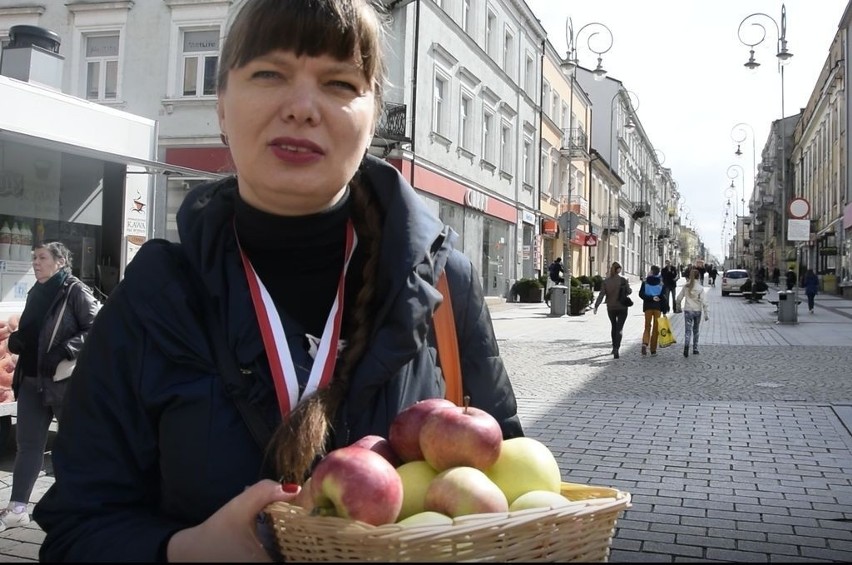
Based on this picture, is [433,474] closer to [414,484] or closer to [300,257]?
[414,484]

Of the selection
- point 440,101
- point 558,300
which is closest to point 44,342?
point 440,101

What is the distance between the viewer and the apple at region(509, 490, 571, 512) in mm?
1216

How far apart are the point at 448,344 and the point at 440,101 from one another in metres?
23.9

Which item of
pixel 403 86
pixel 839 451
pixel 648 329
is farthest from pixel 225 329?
pixel 403 86

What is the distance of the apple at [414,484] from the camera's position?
1243 millimetres

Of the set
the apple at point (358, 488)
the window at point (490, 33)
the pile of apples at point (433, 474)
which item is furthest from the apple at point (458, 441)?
the window at point (490, 33)

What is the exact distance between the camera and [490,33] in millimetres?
29359

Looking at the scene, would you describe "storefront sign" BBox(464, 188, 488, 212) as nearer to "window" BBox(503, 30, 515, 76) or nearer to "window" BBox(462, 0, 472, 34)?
"window" BBox(462, 0, 472, 34)

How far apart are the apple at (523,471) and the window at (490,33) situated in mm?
28788

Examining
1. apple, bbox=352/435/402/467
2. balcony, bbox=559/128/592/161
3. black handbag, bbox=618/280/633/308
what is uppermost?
balcony, bbox=559/128/592/161

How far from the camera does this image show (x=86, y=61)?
Result: 2153 centimetres

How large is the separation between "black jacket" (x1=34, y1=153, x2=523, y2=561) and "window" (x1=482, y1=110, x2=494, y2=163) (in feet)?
92.1

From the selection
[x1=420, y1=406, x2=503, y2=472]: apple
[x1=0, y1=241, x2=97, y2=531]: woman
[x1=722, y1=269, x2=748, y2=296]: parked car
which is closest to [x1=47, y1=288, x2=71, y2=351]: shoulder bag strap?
[x1=0, y1=241, x2=97, y2=531]: woman

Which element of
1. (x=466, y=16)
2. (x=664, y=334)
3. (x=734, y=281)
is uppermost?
(x=466, y=16)
